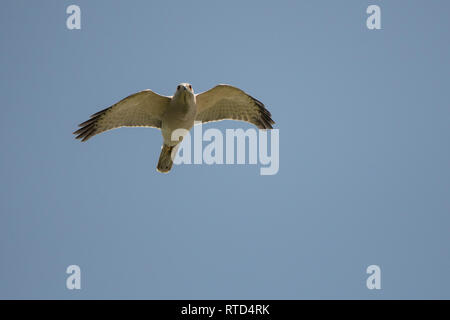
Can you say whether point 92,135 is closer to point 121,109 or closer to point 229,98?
point 121,109

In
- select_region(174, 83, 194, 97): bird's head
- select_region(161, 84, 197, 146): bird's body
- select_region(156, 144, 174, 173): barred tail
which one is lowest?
select_region(156, 144, 174, 173): barred tail

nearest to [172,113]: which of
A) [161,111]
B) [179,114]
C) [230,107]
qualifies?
[179,114]

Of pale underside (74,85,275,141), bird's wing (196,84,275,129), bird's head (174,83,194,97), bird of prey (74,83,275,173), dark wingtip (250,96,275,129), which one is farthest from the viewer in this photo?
dark wingtip (250,96,275,129)

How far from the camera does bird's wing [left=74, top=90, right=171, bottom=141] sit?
13.0 metres

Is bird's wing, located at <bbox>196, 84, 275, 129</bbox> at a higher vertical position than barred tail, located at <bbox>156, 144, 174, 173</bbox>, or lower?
higher

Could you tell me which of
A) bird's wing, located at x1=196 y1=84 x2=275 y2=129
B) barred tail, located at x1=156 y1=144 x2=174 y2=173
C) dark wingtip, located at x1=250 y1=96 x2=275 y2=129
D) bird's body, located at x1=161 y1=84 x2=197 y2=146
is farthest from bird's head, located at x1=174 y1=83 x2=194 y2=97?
dark wingtip, located at x1=250 y1=96 x2=275 y2=129

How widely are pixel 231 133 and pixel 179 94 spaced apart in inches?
96.8

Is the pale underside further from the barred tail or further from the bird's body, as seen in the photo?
the barred tail

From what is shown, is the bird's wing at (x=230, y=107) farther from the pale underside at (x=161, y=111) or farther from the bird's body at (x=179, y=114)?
the bird's body at (x=179, y=114)

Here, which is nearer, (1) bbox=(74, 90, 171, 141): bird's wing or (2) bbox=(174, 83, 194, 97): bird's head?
(2) bbox=(174, 83, 194, 97): bird's head

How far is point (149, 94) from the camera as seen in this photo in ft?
41.5

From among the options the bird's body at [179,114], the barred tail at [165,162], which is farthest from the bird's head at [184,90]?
the barred tail at [165,162]
